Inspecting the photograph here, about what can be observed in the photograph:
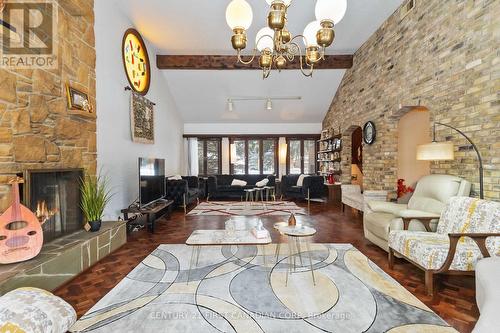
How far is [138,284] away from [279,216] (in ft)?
11.1

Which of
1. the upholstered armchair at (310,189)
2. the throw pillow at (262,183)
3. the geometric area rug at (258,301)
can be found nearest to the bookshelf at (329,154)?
the upholstered armchair at (310,189)

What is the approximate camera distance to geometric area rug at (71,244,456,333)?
1.71m

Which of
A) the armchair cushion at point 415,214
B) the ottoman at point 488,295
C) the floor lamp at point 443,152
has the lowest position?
the ottoman at point 488,295

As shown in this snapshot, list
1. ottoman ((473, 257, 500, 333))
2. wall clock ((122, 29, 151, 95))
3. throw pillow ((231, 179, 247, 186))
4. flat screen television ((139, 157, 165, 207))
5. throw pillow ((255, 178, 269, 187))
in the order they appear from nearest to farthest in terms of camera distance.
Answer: ottoman ((473, 257, 500, 333))
flat screen television ((139, 157, 165, 207))
wall clock ((122, 29, 151, 95))
throw pillow ((255, 178, 269, 187))
throw pillow ((231, 179, 247, 186))

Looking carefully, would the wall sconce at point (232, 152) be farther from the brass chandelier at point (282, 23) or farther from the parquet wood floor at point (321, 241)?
the brass chandelier at point (282, 23)

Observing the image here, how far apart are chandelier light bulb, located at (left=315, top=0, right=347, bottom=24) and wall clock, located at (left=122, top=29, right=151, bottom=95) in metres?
3.61

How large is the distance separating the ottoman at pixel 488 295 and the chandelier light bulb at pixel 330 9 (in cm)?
215

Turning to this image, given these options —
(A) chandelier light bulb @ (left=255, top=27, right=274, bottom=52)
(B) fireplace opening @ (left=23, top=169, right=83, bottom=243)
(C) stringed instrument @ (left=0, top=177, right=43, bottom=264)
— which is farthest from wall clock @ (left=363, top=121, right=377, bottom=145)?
(C) stringed instrument @ (left=0, top=177, right=43, bottom=264)

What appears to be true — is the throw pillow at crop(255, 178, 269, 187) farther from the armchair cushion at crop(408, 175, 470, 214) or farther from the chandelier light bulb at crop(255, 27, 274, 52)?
the chandelier light bulb at crop(255, 27, 274, 52)

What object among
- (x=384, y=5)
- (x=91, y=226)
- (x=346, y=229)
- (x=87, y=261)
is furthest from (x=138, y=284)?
(x=384, y=5)

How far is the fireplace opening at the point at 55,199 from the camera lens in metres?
2.34

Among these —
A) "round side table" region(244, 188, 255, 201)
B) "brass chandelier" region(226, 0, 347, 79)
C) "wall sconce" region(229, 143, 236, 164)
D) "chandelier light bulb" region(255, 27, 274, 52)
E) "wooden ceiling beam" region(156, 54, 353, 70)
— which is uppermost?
"wooden ceiling beam" region(156, 54, 353, 70)

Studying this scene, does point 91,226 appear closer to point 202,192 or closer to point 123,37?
point 123,37

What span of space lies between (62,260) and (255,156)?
7.44 meters
